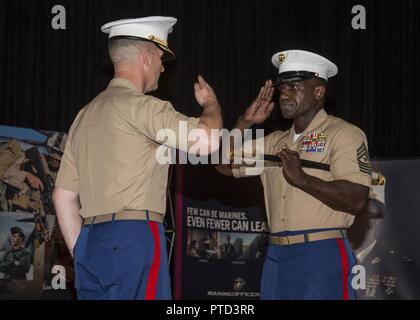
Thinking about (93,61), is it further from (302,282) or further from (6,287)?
(302,282)

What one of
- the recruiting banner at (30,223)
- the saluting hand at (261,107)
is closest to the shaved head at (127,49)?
the saluting hand at (261,107)

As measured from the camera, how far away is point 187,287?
568 cm

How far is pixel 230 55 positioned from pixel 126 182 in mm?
3256

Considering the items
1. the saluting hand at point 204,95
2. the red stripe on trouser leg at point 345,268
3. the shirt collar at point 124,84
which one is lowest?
the red stripe on trouser leg at point 345,268

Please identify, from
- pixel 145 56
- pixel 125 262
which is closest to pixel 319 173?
pixel 145 56

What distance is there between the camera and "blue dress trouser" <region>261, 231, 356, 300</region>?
3.87 metres

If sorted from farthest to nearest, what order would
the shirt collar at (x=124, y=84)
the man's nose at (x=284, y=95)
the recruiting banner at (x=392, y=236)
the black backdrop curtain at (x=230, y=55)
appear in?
the black backdrop curtain at (x=230, y=55)
the recruiting banner at (x=392, y=236)
the man's nose at (x=284, y=95)
the shirt collar at (x=124, y=84)

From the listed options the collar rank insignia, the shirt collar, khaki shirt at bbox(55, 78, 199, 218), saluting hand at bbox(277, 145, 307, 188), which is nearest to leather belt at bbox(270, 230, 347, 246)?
saluting hand at bbox(277, 145, 307, 188)

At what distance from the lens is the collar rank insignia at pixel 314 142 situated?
409 cm

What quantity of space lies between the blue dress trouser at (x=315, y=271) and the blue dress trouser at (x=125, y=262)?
0.86 m

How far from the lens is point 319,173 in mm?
4035

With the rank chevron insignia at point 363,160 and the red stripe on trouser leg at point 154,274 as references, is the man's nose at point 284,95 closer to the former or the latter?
the rank chevron insignia at point 363,160

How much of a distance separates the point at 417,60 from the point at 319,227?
3.12m
